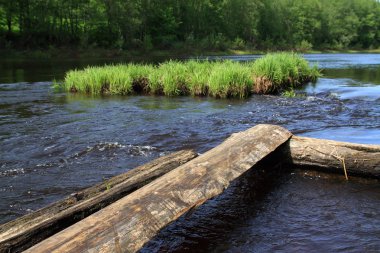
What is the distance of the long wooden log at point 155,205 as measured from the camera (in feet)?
10.4

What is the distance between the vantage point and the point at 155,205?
153 inches

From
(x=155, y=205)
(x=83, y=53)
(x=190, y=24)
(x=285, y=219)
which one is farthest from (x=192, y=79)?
(x=190, y=24)

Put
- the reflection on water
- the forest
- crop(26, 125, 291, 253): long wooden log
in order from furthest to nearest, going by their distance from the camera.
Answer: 1. the forest
2. the reflection on water
3. crop(26, 125, 291, 253): long wooden log

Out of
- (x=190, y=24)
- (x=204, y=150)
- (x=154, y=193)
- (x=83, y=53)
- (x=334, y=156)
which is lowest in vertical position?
(x=204, y=150)

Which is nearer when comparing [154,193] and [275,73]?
[154,193]

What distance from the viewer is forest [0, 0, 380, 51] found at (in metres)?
60.3

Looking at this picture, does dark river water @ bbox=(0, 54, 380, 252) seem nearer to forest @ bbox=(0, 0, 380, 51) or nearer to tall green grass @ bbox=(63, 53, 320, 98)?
tall green grass @ bbox=(63, 53, 320, 98)

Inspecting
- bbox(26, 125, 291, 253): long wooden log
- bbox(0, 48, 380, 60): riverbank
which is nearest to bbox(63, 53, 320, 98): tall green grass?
bbox(26, 125, 291, 253): long wooden log

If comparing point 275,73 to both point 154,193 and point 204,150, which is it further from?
point 154,193

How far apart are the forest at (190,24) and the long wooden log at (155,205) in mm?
54606

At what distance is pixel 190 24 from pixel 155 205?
284 feet

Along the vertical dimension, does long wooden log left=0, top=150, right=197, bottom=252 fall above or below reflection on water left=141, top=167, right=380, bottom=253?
above

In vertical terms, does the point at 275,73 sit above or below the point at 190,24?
below

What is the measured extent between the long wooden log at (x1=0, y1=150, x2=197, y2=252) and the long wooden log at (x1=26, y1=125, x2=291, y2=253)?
380mm
